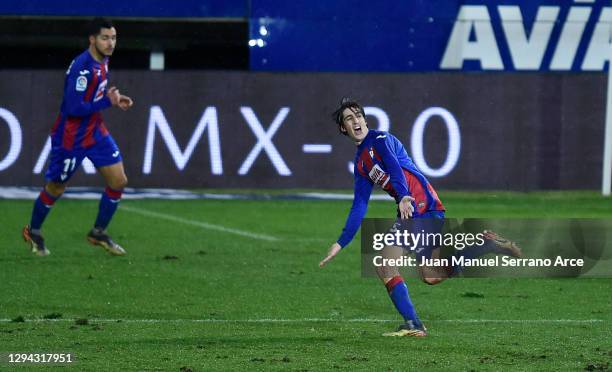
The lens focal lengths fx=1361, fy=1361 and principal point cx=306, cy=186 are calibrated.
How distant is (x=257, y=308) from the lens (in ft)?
31.9

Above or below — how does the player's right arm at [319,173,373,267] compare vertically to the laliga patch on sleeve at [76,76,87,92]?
below

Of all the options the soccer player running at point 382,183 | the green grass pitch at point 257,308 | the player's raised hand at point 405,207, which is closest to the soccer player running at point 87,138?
the green grass pitch at point 257,308

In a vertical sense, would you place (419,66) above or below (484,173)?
above

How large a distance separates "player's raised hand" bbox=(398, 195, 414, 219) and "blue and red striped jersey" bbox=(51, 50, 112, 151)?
14.9 feet

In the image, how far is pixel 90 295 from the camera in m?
10.3

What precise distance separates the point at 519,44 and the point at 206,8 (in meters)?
5.38

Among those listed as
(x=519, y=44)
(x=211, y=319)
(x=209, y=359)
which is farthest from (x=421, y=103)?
(x=209, y=359)

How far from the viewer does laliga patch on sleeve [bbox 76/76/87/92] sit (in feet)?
39.7

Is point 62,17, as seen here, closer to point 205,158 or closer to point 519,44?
point 205,158

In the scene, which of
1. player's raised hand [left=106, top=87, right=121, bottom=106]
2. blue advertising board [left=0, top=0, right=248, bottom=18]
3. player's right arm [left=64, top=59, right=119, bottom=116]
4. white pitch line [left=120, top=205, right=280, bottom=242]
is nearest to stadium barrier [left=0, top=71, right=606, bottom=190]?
white pitch line [left=120, top=205, right=280, bottom=242]

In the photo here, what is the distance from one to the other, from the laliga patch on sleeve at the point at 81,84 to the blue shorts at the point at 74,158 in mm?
605

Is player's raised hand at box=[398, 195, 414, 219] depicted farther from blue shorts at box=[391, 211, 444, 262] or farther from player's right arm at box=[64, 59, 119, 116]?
player's right arm at box=[64, 59, 119, 116]

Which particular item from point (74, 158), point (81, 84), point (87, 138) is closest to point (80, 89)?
point (81, 84)

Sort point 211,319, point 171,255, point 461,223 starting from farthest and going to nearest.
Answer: point 171,255, point 461,223, point 211,319
